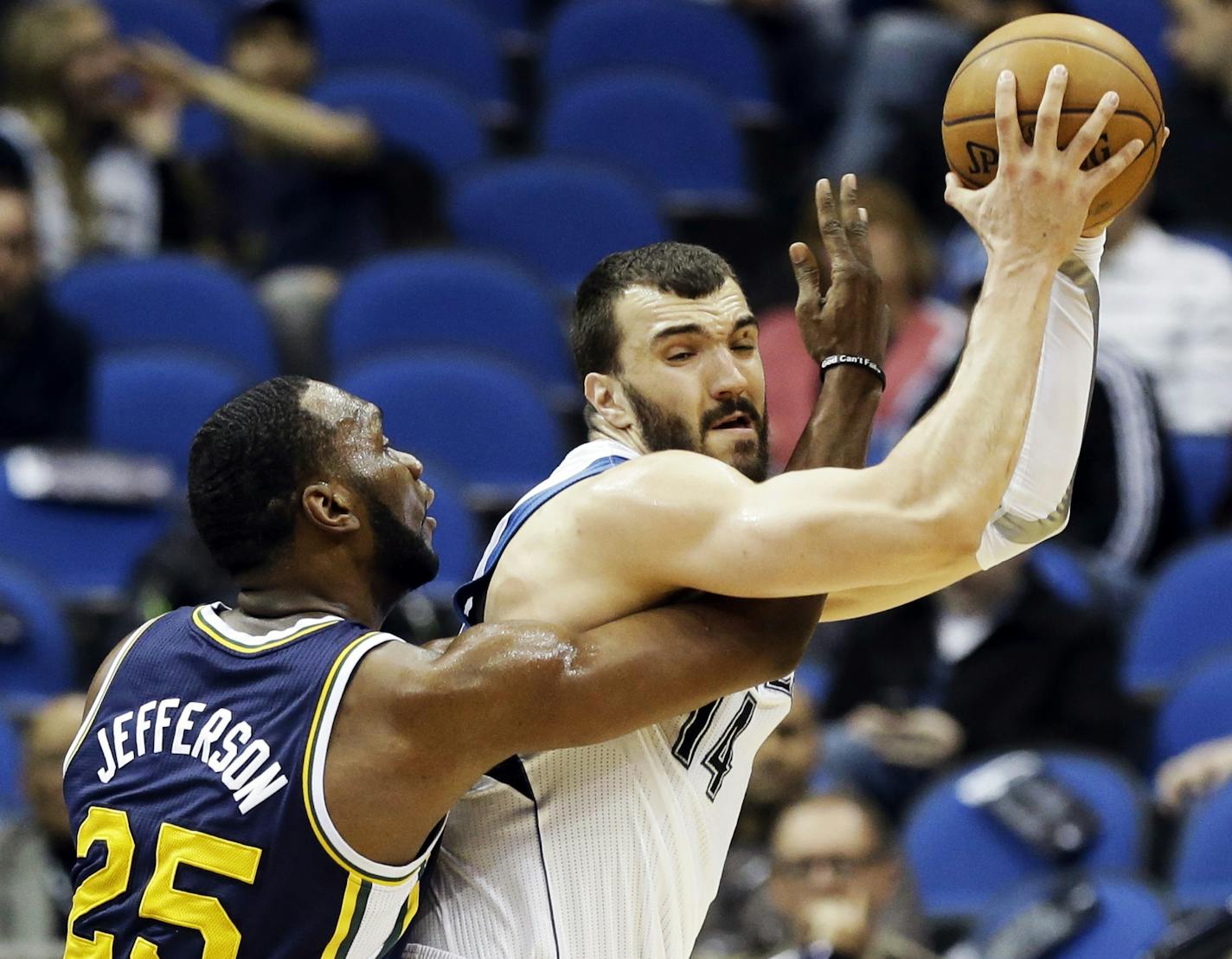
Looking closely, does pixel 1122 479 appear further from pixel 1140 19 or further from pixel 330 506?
pixel 330 506

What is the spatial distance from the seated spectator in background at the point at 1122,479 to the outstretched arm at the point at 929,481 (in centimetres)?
427

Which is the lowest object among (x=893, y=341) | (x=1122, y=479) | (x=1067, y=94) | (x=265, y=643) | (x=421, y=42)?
(x=265, y=643)

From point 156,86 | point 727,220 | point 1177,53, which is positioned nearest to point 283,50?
point 156,86

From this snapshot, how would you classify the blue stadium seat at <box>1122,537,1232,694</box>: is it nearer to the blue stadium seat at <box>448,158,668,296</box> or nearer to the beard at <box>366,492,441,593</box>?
the blue stadium seat at <box>448,158,668,296</box>

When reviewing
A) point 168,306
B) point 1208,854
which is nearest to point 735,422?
point 1208,854

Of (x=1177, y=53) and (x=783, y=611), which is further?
(x=1177, y=53)

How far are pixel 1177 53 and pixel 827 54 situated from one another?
2.09 m

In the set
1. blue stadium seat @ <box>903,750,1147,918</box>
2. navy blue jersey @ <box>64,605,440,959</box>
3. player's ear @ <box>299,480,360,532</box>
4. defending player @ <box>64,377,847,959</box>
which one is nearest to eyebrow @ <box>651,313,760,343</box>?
defending player @ <box>64,377,847,959</box>

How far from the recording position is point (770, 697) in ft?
13.1

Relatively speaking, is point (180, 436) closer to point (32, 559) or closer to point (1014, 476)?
point (32, 559)

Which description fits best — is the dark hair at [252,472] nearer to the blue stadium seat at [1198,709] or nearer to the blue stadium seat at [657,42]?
the blue stadium seat at [1198,709]

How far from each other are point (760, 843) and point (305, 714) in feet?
12.0

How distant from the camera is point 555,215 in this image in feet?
31.7

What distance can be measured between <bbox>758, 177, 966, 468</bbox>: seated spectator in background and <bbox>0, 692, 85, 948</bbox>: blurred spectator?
2.99 metres
